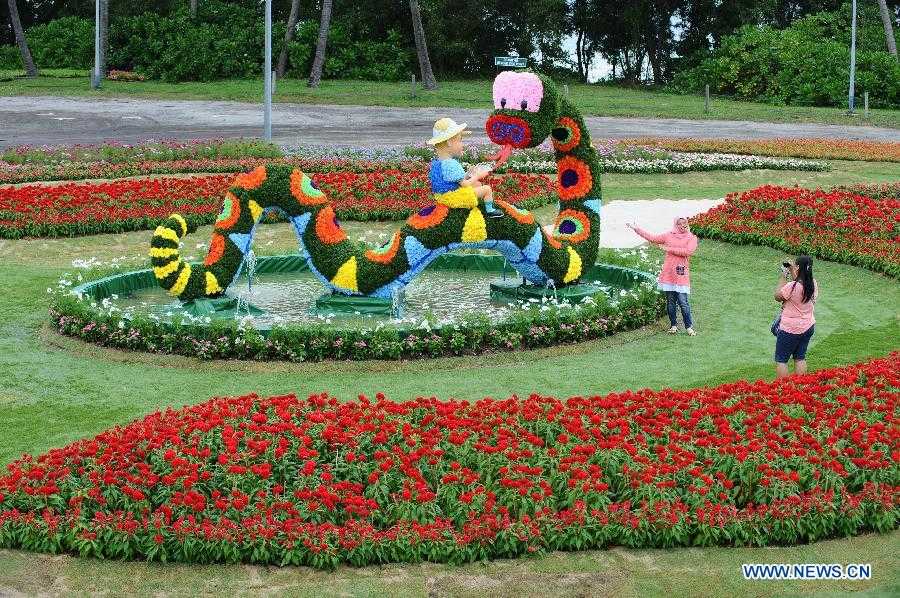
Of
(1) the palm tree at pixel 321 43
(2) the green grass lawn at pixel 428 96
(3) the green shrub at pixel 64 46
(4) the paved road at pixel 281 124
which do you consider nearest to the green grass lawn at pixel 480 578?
(4) the paved road at pixel 281 124

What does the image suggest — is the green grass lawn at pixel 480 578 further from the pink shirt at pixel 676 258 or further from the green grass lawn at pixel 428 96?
Result: the green grass lawn at pixel 428 96

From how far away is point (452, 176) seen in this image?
12.7 metres

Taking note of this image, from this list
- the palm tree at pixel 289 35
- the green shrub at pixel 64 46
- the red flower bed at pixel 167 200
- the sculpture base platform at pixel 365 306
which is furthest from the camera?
the green shrub at pixel 64 46

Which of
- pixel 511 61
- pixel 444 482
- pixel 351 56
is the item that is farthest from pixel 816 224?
pixel 351 56

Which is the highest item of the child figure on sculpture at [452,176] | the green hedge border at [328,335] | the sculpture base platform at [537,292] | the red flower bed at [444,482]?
the child figure on sculpture at [452,176]

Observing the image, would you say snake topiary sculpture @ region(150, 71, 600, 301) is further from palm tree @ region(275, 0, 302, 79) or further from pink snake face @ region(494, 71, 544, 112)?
palm tree @ region(275, 0, 302, 79)

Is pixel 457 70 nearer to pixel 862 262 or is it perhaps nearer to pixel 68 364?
pixel 862 262

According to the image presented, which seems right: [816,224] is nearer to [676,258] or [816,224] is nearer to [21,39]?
[676,258]

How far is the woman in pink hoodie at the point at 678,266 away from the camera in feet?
41.3

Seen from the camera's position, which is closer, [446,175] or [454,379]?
[454,379]

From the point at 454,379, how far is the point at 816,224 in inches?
320

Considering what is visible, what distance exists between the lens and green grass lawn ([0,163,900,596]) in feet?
23.0

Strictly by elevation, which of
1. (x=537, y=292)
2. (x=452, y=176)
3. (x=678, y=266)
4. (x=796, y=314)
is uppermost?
(x=452, y=176)

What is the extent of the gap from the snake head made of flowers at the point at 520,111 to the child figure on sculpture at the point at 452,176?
0.56 m
